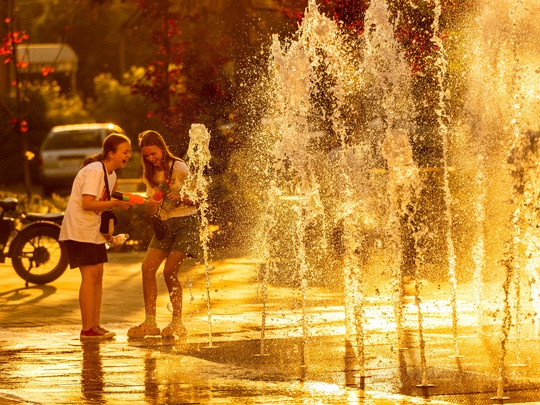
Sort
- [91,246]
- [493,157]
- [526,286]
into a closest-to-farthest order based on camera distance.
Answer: [91,246] → [526,286] → [493,157]

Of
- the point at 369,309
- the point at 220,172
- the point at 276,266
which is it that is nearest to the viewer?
the point at 369,309

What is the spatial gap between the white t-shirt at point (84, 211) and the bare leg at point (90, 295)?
0.22 metres

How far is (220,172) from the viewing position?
59.8ft

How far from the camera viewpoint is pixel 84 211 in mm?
10250

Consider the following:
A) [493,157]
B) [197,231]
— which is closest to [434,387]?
[197,231]

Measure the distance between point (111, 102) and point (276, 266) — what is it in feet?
80.4

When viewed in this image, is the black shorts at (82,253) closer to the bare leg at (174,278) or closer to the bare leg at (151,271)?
the bare leg at (151,271)

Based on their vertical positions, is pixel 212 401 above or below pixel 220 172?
below

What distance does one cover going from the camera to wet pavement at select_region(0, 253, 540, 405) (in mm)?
7676

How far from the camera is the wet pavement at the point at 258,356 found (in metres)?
7.68

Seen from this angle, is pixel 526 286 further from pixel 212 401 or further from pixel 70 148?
pixel 70 148

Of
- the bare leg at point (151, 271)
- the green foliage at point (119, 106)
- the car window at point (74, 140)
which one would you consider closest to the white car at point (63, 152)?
the car window at point (74, 140)

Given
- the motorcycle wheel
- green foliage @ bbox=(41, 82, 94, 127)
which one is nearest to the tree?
the motorcycle wheel

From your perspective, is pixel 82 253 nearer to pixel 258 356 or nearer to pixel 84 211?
pixel 84 211
